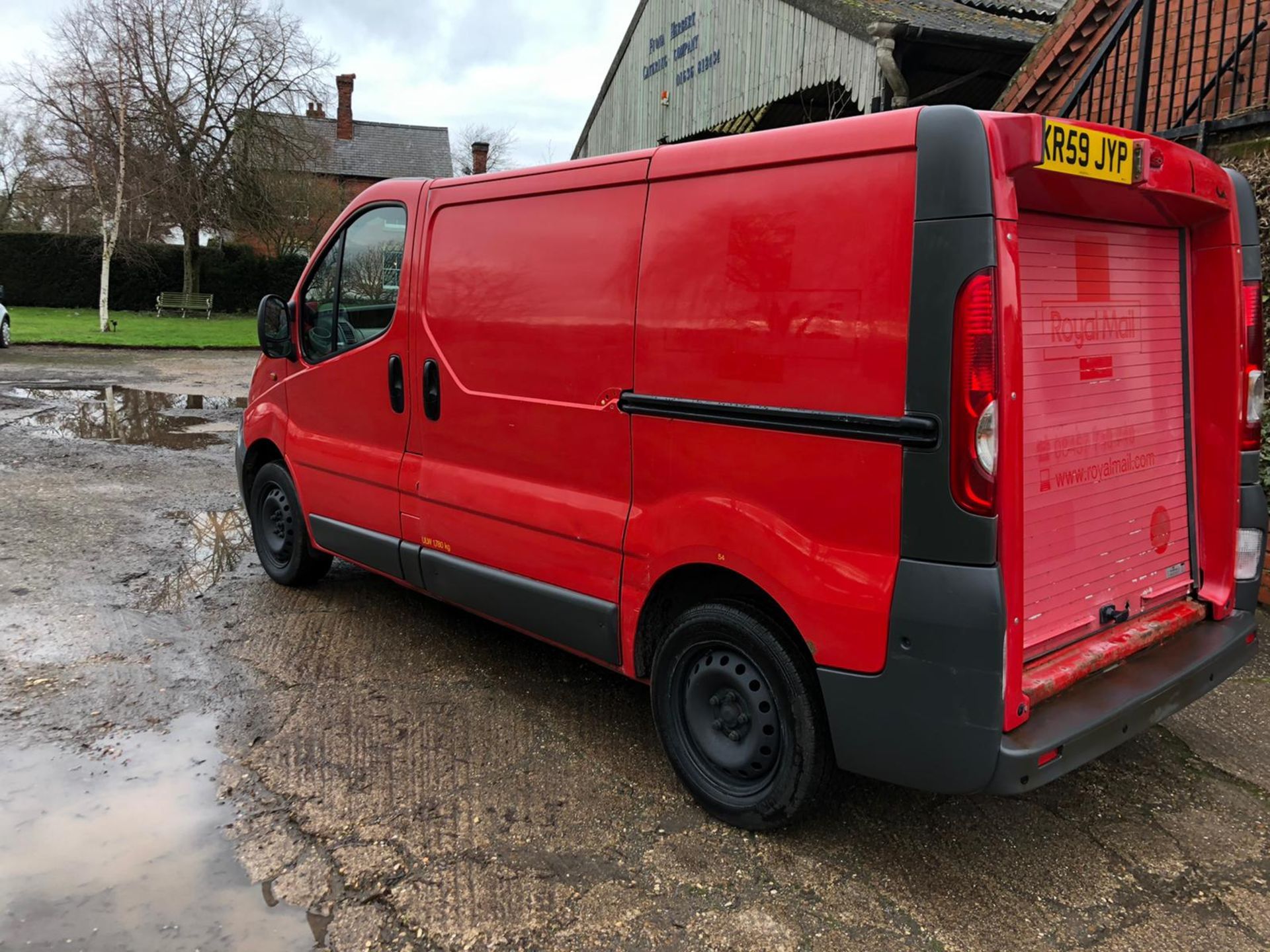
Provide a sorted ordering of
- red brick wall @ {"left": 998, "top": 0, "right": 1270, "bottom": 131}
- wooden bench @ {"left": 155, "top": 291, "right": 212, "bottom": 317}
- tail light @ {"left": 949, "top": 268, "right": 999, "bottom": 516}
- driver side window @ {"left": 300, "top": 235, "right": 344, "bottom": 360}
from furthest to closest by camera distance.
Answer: wooden bench @ {"left": 155, "top": 291, "right": 212, "bottom": 317}
red brick wall @ {"left": 998, "top": 0, "right": 1270, "bottom": 131}
driver side window @ {"left": 300, "top": 235, "right": 344, "bottom": 360}
tail light @ {"left": 949, "top": 268, "right": 999, "bottom": 516}

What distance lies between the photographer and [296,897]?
2732 mm

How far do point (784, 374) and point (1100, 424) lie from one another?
1.08 m

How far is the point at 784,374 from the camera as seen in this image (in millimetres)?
2756

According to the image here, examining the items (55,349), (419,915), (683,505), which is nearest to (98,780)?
(419,915)

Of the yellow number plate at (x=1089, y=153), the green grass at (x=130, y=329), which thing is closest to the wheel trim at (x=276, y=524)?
the yellow number plate at (x=1089, y=153)

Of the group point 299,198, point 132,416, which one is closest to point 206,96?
point 299,198

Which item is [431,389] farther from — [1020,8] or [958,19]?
[1020,8]

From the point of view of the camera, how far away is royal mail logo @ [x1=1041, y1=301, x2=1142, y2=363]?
9.19 ft

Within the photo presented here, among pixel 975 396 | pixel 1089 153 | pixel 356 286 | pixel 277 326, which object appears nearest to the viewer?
pixel 975 396

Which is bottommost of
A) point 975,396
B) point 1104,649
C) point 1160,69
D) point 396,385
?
point 1104,649

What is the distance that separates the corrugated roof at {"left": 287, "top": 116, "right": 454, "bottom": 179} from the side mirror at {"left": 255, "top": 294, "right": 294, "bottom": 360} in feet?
153

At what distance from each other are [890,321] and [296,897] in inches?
92.2

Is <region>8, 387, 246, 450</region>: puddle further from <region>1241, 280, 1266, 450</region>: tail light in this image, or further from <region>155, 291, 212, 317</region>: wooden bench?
<region>155, 291, 212, 317</region>: wooden bench

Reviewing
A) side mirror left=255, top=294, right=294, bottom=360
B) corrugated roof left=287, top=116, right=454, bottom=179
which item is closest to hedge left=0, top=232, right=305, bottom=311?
corrugated roof left=287, top=116, right=454, bottom=179
